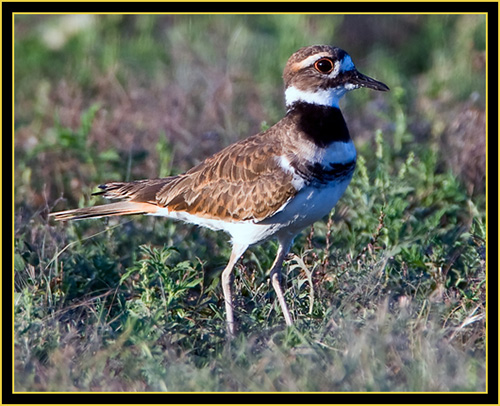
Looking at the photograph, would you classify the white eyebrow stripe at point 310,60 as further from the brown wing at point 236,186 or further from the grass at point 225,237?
the grass at point 225,237

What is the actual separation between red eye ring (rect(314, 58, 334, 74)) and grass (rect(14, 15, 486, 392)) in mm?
1080

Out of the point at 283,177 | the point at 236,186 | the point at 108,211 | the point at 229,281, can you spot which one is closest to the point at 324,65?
the point at 283,177

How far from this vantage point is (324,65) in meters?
5.40

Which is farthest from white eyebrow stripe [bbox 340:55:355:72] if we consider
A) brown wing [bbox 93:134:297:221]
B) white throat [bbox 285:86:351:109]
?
brown wing [bbox 93:134:297:221]

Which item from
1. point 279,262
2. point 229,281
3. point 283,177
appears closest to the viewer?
point 283,177

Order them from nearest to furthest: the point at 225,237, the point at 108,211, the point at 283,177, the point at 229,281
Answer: the point at 283,177
the point at 229,281
the point at 108,211
the point at 225,237

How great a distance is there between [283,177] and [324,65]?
0.82 metres

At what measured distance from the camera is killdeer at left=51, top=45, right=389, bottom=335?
5.11 metres

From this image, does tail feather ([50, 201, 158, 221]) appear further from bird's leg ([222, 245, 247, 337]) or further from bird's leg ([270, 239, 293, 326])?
bird's leg ([270, 239, 293, 326])

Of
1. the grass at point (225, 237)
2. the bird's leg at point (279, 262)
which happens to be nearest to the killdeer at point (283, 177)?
the bird's leg at point (279, 262)

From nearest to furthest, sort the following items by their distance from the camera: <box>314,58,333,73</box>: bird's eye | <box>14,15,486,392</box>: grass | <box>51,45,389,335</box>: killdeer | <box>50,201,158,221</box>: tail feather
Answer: <box>14,15,486,392</box>: grass → <box>51,45,389,335</box>: killdeer → <box>314,58,333,73</box>: bird's eye → <box>50,201,158,221</box>: tail feather

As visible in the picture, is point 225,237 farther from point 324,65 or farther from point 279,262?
point 324,65

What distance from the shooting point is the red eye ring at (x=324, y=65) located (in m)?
5.39

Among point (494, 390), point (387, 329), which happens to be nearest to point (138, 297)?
point (387, 329)
